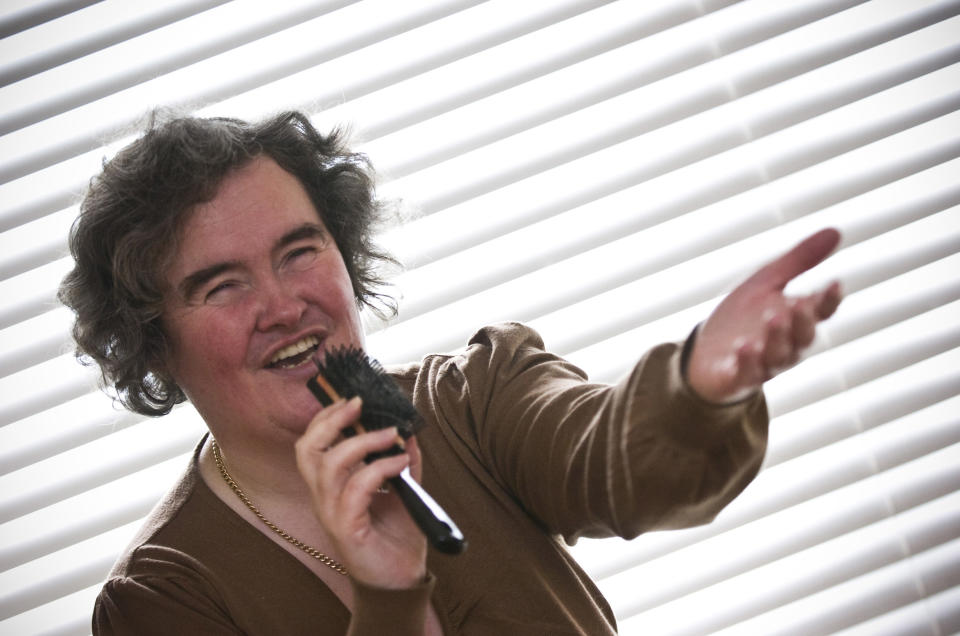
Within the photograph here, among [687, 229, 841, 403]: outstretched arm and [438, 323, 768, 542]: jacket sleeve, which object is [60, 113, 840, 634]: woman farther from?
[687, 229, 841, 403]: outstretched arm

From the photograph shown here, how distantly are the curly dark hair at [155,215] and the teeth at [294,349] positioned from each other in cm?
17

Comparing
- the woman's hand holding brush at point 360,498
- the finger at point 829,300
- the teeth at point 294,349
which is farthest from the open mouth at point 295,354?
the finger at point 829,300

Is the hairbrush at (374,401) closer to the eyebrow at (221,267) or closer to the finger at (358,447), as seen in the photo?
the finger at (358,447)

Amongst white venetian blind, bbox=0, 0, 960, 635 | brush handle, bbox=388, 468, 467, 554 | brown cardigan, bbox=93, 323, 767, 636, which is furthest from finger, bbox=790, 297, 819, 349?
white venetian blind, bbox=0, 0, 960, 635

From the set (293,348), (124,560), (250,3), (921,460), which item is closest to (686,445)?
(293,348)

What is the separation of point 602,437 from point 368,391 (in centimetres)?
22

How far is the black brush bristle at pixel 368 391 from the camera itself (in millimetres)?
786

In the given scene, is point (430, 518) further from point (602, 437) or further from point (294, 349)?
point (294, 349)

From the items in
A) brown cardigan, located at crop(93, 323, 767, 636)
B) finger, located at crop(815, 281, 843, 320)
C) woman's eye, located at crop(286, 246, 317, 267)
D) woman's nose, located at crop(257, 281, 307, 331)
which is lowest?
brown cardigan, located at crop(93, 323, 767, 636)

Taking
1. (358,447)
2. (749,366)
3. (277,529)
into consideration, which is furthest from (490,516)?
(749,366)

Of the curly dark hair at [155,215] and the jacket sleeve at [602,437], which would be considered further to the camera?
the curly dark hair at [155,215]

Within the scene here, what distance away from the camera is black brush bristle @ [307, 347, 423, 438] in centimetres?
79

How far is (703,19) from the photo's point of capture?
1324 millimetres

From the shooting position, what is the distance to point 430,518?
646 mm
